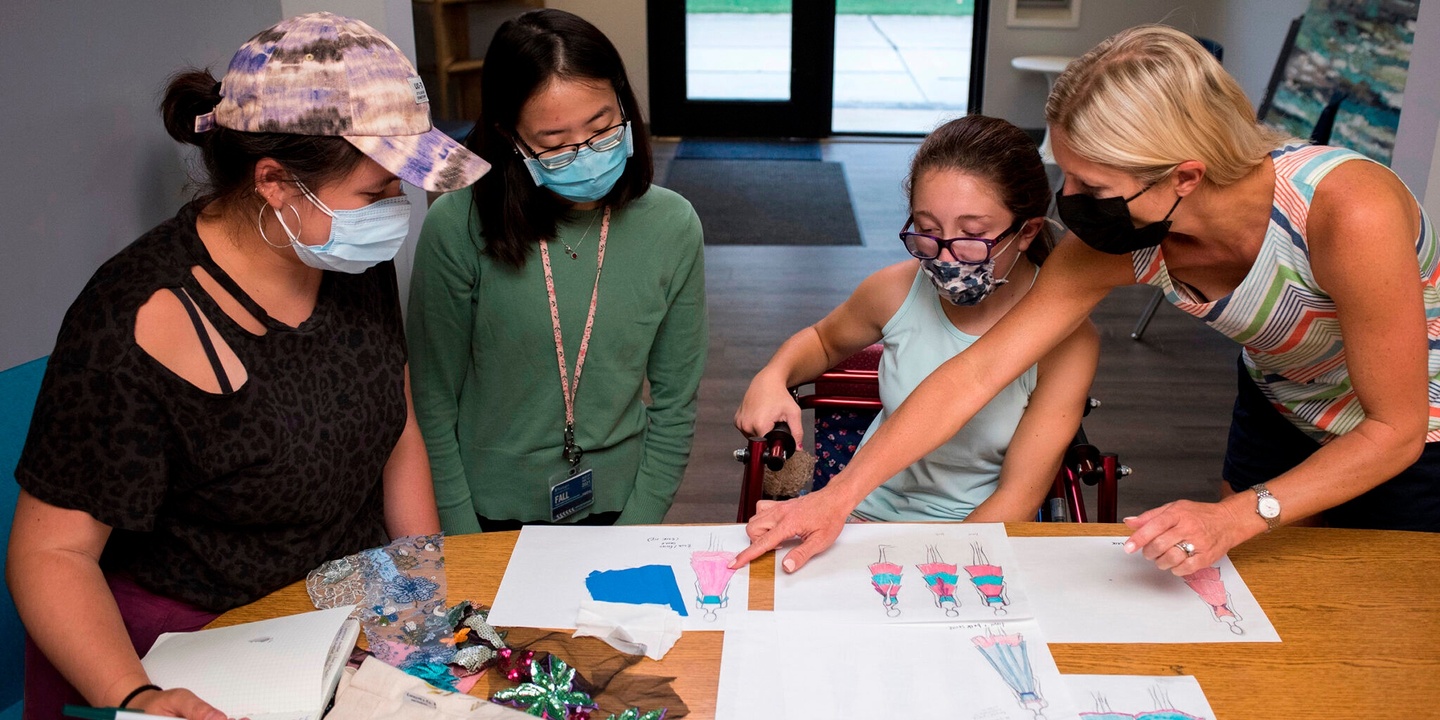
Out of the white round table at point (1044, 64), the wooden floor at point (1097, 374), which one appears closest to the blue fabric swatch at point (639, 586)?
the wooden floor at point (1097, 374)

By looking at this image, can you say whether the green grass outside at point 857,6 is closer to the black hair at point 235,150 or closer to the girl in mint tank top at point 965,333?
the girl in mint tank top at point 965,333

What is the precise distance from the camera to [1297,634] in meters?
1.37

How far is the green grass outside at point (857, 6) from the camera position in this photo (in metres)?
8.11

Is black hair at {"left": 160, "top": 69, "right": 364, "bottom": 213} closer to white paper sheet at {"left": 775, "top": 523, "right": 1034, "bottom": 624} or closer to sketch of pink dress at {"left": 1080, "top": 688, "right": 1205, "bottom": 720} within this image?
white paper sheet at {"left": 775, "top": 523, "right": 1034, "bottom": 624}

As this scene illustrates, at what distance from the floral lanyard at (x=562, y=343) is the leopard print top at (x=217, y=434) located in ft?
0.89

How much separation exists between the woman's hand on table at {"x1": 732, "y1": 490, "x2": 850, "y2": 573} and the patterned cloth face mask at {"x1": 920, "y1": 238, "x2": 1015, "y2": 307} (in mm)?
415

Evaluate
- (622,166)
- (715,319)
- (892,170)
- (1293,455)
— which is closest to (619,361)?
(622,166)

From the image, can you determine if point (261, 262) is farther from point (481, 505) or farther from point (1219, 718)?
point (1219, 718)

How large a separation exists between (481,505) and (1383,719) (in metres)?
1.38

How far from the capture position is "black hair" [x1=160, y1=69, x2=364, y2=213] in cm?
131

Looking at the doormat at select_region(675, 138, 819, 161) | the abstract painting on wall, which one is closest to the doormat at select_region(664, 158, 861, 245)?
the doormat at select_region(675, 138, 819, 161)

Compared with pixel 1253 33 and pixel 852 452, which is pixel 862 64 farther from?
pixel 852 452

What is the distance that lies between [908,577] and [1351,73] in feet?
15.4

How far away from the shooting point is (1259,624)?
1.39 meters
